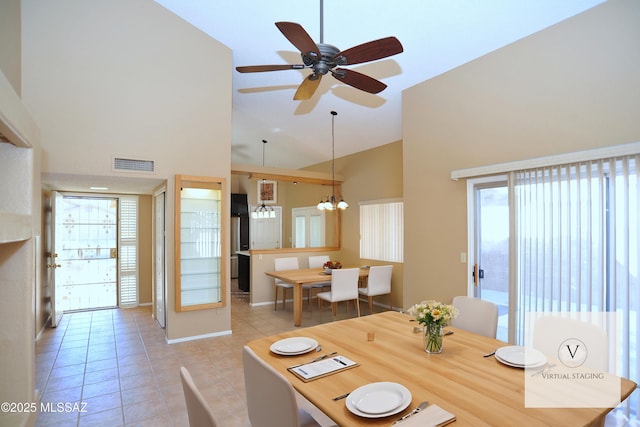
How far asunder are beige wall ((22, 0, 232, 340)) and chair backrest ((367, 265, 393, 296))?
7.15ft

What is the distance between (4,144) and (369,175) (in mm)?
5149

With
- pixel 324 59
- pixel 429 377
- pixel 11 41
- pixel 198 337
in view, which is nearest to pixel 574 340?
pixel 429 377

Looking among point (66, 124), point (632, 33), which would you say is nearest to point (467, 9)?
point (632, 33)

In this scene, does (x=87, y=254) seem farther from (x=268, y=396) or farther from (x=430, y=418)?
(x=430, y=418)

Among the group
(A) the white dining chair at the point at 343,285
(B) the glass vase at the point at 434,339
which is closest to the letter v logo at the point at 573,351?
(B) the glass vase at the point at 434,339

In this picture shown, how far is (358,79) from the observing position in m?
2.57

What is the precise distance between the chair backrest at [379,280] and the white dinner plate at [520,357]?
3.35m

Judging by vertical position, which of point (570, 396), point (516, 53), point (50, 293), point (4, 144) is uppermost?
point (516, 53)

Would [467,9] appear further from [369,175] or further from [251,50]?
[369,175]

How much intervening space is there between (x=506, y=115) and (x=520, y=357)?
2473 millimetres

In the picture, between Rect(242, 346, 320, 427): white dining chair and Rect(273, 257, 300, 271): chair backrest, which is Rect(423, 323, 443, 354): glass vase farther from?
Rect(273, 257, 300, 271): chair backrest

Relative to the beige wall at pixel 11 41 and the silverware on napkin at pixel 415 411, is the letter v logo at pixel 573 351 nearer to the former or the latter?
the silverware on napkin at pixel 415 411

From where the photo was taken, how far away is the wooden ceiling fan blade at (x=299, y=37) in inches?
74.0

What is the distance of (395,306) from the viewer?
5867 mm
